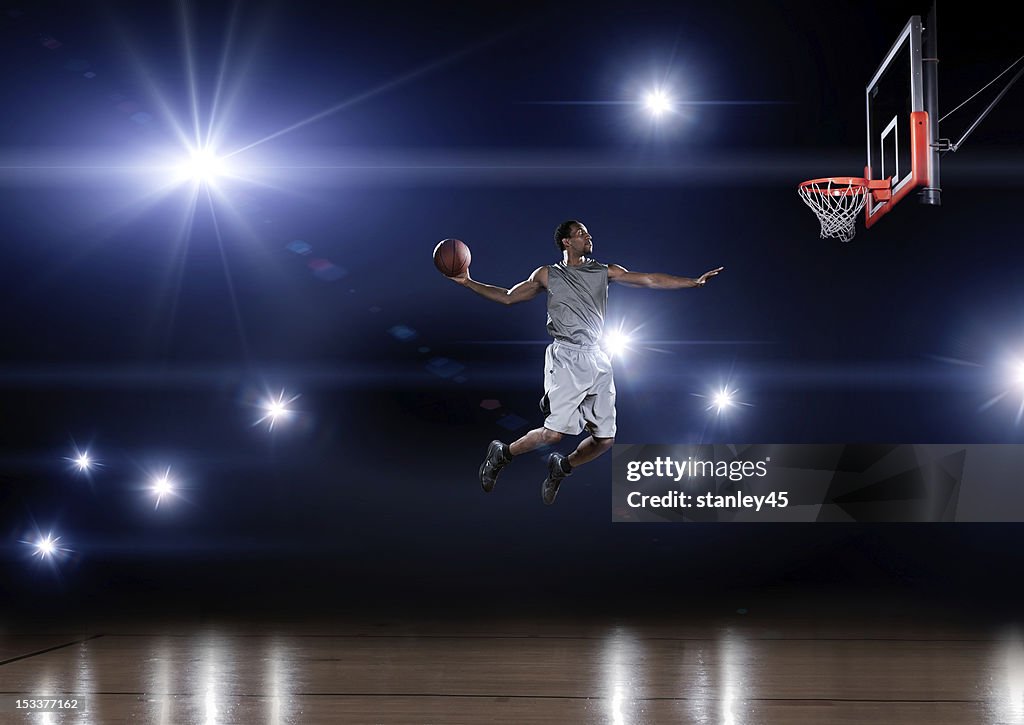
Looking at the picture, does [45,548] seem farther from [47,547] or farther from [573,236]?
[573,236]

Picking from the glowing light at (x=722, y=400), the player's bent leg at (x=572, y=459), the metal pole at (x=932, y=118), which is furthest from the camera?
the glowing light at (x=722, y=400)

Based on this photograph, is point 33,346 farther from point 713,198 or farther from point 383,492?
point 713,198

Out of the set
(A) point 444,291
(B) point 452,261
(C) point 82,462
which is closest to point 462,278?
(B) point 452,261

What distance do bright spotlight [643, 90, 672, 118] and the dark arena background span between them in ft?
0.10

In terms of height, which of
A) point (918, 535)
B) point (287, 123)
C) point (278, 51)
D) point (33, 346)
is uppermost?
point (278, 51)

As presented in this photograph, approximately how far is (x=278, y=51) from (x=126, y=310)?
1.92 meters

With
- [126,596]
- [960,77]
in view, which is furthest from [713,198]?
[126,596]

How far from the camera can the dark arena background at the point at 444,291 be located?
Result: 6.30 metres

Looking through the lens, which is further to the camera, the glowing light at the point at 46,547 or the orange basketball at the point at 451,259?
the glowing light at the point at 46,547

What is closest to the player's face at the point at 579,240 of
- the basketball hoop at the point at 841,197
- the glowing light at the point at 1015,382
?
the basketball hoop at the point at 841,197

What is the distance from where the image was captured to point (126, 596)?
20.2 ft

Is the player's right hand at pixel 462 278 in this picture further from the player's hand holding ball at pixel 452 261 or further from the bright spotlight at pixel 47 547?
the bright spotlight at pixel 47 547

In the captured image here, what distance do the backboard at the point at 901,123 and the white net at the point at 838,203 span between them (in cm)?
7

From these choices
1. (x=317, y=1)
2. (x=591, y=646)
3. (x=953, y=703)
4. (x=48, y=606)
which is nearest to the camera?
(x=953, y=703)
